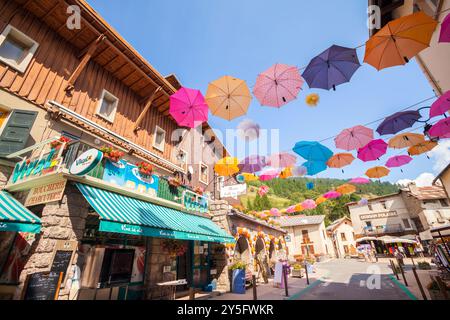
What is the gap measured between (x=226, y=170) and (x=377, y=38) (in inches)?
377

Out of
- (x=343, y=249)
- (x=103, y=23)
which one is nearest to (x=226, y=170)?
(x=103, y=23)

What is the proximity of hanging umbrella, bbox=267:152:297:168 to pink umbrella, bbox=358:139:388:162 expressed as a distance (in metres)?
3.79

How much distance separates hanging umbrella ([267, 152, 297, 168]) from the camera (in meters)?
13.5

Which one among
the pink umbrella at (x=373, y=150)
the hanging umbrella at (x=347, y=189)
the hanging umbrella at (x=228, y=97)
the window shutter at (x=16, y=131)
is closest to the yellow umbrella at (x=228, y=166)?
the hanging umbrella at (x=228, y=97)

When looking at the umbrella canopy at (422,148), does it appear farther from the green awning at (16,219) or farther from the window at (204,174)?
the green awning at (16,219)

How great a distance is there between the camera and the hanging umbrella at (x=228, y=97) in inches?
309

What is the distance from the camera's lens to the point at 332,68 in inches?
278

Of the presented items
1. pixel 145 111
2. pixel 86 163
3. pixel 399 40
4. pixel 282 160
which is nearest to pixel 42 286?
pixel 86 163

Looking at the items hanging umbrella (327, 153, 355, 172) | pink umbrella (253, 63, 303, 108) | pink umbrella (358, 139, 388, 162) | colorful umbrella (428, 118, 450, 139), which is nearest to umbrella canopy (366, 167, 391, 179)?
hanging umbrella (327, 153, 355, 172)

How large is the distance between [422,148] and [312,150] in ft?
18.7

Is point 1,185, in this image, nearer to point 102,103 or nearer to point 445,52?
point 102,103

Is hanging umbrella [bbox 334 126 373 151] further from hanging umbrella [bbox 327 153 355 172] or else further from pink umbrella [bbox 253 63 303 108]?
pink umbrella [bbox 253 63 303 108]

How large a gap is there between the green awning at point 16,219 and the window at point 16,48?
4.55 meters

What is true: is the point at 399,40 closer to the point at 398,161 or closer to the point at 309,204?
the point at 398,161
